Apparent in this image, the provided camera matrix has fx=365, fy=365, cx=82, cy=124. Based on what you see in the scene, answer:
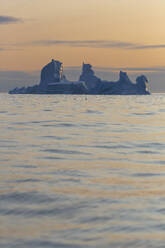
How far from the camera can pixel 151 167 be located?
32.0 feet

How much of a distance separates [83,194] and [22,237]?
231cm

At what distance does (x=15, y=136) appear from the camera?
53.2ft

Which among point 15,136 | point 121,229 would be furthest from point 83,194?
point 15,136

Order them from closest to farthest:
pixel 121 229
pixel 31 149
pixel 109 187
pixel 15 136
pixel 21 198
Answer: pixel 121 229 < pixel 21 198 < pixel 109 187 < pixel 31 149 < pixel 15 136

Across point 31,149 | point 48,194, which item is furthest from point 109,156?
point 48,194

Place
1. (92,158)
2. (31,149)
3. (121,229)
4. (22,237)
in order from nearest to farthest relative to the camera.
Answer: (22,237) → (121,229) → (92,158) → (31,149)

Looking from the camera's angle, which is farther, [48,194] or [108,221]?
[48,194]

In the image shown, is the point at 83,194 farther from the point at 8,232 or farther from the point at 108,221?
the point at 8,232

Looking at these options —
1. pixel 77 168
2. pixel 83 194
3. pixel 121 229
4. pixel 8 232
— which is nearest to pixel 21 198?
pixel 83 194

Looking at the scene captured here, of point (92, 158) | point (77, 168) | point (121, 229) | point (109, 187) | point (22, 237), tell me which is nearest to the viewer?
point (22, 237)

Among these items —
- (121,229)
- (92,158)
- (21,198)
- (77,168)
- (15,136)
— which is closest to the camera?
(121,229)

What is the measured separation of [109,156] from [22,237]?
6.92 m

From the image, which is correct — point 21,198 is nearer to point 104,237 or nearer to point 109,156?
point 104,237

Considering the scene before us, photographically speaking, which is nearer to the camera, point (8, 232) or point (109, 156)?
point (8, 232)
